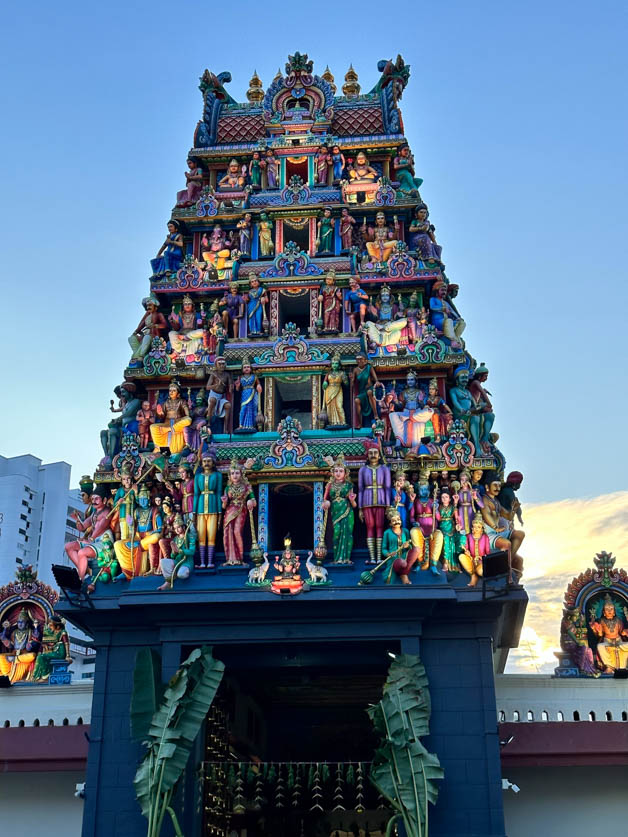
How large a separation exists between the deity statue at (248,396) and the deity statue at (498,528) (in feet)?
17.8

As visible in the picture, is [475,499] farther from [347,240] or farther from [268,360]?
[347,240]

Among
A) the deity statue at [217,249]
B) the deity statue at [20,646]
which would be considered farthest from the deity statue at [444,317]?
the deity statue at [20,646]

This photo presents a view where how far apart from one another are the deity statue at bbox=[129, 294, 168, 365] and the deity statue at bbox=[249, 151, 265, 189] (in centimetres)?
448

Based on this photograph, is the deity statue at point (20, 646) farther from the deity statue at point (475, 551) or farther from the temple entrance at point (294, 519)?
the deity statue at point (475, 551)

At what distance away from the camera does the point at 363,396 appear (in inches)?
854

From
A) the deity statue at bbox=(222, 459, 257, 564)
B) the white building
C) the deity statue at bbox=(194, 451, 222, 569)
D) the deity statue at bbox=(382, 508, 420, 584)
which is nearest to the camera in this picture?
the deity statue at bbox=(382, 508, 420, 584)

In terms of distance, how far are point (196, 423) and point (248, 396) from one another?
1387mm

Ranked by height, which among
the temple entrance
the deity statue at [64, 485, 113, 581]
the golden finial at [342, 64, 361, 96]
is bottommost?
the deity statue at [64, 485, 113, 581]

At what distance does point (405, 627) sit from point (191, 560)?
15.1ft

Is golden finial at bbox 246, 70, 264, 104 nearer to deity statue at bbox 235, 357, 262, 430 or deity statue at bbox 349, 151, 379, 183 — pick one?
deity statue at bbox 349, 151, 379, 183

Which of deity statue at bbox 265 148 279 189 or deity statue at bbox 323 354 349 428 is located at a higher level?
deity statue at bbox 265 148 279 189

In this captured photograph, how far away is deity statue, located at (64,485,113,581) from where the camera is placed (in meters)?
20.6

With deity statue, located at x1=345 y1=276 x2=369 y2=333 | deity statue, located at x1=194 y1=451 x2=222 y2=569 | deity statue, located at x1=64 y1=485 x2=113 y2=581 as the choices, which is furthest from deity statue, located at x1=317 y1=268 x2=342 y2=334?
deity statue, located at x1=64 y1=485 x2=113 y2=581

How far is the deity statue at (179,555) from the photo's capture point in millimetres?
19609
